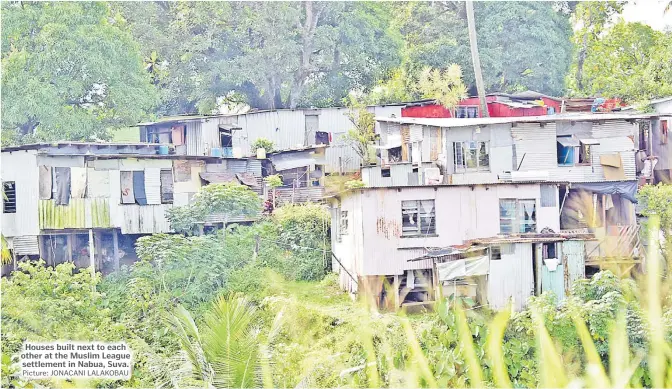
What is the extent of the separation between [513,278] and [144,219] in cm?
695

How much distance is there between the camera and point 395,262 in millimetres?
12586

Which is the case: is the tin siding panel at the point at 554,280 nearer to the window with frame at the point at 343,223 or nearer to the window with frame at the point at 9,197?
the window with frame at the point at 343,223

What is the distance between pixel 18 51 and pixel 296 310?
10.3 m

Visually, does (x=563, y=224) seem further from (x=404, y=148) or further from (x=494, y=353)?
(x=494, y=353)

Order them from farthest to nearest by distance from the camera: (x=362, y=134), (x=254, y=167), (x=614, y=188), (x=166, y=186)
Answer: (x=362, y=134) < (x=254, y=167) < (x=166, y=186) < (x=614, y=188)

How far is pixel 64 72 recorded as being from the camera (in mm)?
17875

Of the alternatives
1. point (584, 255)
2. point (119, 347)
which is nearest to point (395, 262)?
point (584, 255)

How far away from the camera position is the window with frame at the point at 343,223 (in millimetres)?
13617

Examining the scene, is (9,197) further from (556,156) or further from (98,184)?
(556,156)

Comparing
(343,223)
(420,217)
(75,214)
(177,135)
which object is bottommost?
(343,223)

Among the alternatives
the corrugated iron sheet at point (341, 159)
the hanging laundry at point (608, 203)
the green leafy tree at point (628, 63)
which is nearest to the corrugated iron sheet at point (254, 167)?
the corrugated iron sheet at point (341, 159)

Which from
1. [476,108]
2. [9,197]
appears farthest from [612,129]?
[9,197]

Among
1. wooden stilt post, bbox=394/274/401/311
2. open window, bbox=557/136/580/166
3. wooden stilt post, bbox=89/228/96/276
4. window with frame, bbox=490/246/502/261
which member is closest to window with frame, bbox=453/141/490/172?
open window, bbox=557/136/580/166

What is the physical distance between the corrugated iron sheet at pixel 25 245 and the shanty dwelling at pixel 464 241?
5.87 meters
